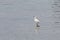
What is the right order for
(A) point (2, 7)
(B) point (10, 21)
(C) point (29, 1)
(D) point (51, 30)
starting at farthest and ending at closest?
1. (C) point (29, 1)
2. (A) point (2, 7)
3. (B) point (10, 21)
4. (D) point (51, 30)

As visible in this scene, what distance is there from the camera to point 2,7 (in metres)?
5.59

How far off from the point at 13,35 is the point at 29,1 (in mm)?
→ 2266

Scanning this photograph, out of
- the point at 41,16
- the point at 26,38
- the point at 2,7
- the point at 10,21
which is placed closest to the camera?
the point at 26,38

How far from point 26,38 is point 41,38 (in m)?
0.29

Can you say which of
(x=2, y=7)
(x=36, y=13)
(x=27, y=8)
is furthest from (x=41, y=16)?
(x=2, y=7)

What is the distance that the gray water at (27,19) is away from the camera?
4125 millimetres

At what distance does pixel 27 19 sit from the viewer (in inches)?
192

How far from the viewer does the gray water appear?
4.12 m

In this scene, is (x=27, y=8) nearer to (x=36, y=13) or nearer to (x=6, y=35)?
(x=36, y=13)

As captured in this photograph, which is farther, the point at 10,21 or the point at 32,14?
the point at 32,14

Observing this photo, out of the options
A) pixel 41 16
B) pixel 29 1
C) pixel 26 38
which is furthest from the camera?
pixel 29 1

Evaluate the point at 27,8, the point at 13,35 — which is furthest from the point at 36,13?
the point at 13,35

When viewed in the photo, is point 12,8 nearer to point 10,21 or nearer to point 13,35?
point 10,21

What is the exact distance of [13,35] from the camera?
163 inches
